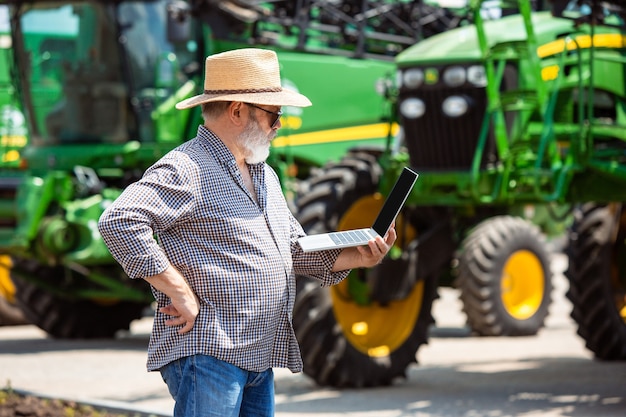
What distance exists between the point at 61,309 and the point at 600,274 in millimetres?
5837

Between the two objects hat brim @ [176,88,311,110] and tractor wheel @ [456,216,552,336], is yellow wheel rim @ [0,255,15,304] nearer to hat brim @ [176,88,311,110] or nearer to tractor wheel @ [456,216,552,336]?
tractor wheel @ [456,216,552,336]

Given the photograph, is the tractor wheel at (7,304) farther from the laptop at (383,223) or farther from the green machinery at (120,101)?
the laptop at (383,223)

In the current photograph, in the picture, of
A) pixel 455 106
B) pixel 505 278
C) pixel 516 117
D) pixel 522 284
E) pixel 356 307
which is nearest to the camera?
pixel 516 117

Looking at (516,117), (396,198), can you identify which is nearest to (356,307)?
(516,117)

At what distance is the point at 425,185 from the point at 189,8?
3.94 metres

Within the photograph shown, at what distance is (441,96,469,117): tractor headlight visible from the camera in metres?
8.66

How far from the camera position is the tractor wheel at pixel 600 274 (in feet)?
31.7

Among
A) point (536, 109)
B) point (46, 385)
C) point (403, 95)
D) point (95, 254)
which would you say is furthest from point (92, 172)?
point (536, 109)

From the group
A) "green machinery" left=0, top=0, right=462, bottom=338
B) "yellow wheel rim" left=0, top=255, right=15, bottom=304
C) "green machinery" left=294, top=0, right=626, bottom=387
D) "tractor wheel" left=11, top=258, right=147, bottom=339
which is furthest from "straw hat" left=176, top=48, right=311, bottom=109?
"yellow wheel rim" left=0, top=255, right=15, bottom=304

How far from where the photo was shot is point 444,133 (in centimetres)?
880

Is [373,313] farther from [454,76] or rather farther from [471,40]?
[471,40]

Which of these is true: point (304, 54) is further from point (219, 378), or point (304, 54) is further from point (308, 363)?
point (219, 378)

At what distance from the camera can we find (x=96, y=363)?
435 inches

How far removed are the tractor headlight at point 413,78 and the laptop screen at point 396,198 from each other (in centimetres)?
459
